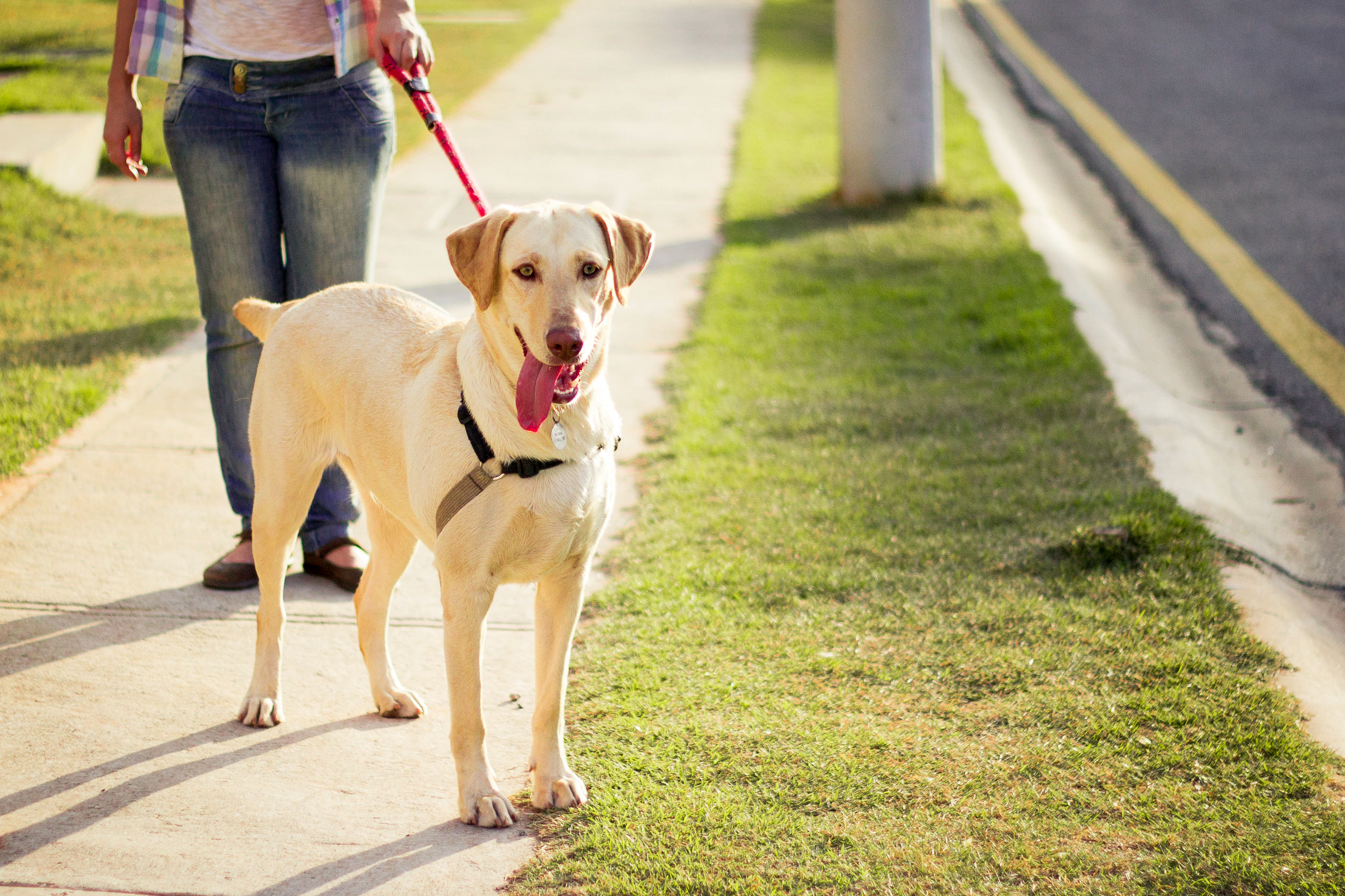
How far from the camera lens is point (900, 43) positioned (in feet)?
27.5

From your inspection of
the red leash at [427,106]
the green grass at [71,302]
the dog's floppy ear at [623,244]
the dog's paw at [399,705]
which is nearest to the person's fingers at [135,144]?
the red leash at [427,106]

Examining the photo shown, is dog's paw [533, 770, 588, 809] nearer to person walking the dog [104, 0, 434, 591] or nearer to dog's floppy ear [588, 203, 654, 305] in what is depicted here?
dog's floppy ear [588, 203, 654, 305]

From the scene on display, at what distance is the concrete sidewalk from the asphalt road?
10.6 ft

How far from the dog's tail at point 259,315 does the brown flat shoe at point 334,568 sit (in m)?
0.89

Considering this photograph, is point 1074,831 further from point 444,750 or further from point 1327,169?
point 1327,169

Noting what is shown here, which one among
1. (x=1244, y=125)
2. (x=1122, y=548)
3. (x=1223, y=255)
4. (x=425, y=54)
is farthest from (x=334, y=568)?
(x=1244, y=125)

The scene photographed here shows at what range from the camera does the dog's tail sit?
3.56 meters

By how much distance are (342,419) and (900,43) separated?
6.31 m

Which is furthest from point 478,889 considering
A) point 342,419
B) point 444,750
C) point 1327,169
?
point 1327,169

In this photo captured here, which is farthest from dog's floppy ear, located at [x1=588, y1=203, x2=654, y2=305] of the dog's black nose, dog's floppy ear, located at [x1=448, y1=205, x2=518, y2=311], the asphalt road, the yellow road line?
the yellow road line

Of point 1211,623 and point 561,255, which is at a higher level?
point 561,255

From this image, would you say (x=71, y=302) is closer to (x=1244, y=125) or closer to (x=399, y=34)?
(x=399, y=34)

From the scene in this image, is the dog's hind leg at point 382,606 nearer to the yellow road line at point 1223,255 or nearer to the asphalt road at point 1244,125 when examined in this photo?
the asphalt road at point 1244,125

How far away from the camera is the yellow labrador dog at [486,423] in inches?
110
